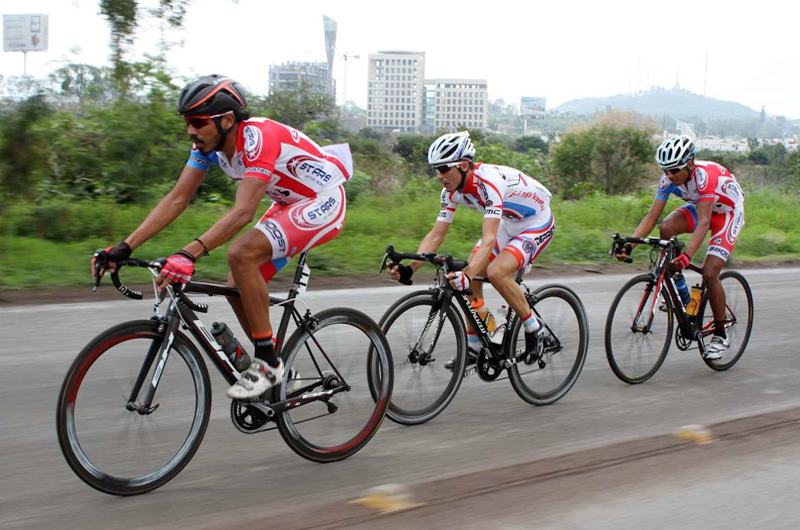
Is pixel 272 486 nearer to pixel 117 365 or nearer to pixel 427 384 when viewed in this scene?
pixel 117 365

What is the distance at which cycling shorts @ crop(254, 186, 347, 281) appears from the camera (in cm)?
437

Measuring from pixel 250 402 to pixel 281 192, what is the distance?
119 cm

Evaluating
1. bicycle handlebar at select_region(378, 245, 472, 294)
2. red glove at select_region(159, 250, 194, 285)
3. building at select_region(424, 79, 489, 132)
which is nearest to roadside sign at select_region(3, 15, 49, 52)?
bicycle handlebar at select_region(378, 245, 472, 294)

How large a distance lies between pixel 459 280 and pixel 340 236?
8134 mm

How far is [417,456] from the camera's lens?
480 cm

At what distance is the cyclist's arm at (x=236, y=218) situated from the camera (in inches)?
157

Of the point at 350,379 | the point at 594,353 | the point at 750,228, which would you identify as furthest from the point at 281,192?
the point at 750,228

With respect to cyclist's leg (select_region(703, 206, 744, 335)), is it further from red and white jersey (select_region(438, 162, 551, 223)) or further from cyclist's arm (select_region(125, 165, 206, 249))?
cyclist's arm (select_region(125, 165, 206, 249))

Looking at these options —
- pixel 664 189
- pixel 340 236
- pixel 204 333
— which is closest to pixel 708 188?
pixel 664 189

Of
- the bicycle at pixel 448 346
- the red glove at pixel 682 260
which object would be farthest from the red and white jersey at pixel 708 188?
the bicycle at pixel 448 346

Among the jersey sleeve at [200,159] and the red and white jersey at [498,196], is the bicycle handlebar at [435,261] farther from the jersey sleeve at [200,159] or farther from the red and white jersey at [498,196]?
the jersey sleeve at [200,159]

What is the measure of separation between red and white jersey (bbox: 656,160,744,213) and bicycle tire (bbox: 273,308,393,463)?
331cm

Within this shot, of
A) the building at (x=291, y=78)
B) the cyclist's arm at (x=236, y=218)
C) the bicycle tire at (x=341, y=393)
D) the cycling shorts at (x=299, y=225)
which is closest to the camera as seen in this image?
the cyclist's arm at (x=236, y=218)

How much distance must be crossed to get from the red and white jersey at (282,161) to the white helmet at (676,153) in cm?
307
